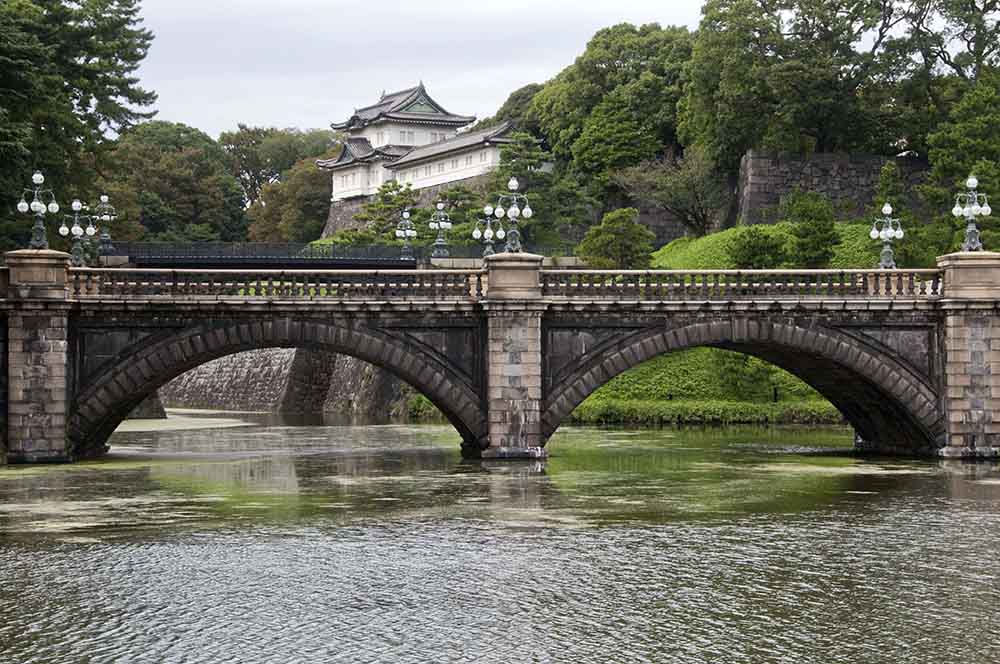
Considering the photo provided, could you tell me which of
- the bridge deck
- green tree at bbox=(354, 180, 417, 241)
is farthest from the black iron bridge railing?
the bridge deck

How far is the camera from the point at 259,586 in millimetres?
20547

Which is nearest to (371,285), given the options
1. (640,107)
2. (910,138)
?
(910,138)

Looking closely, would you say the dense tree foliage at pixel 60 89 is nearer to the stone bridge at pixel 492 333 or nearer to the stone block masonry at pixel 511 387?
the stone bridge at pixel 492 333

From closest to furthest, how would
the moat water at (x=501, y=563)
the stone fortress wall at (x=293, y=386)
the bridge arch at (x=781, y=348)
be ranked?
the moat water at (x=501, y=563) → the bridge arch at (x=781, y=348) → the stone fortress wall at (x=293, y=386)

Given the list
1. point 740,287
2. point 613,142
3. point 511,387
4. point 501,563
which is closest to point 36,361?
point 511,387

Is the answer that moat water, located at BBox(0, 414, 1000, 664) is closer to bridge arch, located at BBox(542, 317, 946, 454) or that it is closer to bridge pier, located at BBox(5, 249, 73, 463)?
bridge pier, located at BBox(5, 249, 73, 463)

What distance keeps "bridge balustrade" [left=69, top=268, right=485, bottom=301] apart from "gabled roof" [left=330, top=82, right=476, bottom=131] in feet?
263

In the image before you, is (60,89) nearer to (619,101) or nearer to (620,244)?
(620,244)

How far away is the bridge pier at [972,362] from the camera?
131ft

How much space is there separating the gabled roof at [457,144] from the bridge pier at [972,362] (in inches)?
2432

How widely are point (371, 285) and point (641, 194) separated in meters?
47.0

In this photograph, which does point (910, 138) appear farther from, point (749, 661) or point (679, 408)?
point (749, 661)

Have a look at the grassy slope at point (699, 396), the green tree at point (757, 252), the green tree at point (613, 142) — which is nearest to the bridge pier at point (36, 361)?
the grassy slope at point (699, 396)

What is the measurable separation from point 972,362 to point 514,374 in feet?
43.0
